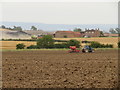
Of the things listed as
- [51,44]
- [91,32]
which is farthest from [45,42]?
[91,32]

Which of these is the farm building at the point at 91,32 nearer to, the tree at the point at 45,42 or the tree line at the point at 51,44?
the tree at the point at 45,42

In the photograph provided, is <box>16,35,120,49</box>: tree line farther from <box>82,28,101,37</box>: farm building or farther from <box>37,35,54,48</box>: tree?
<box>82,28,101,37</box>: farm building

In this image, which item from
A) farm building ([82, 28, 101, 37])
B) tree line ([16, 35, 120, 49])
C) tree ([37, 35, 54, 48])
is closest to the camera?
tree line ([16, 35, 120, 49])

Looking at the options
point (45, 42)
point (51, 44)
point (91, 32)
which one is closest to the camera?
point (51, 44)

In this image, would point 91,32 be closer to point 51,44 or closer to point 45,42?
point 45,42

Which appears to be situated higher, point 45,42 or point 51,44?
point 45,42

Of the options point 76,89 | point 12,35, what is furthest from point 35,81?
point 12,35

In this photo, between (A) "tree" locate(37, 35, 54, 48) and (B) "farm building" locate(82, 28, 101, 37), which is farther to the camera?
(B) "farm building" locate(82, 28, 101, 37)

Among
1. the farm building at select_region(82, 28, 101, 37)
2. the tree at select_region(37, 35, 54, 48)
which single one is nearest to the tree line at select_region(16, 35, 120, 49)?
the tree at select_region(37, 35, 54, 48)

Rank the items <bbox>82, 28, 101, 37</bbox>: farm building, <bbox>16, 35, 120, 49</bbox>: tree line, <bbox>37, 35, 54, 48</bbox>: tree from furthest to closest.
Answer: <bbox>82, 28, 101, 37</bbox>: farm building < <bbox>37, 35, 54, 48</bbox>: tree < <bbox>16, 35, 120, 49</bbox>: tree line

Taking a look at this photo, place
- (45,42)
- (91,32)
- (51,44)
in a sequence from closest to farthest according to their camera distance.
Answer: (51,44)
(45,42)
(91,32)

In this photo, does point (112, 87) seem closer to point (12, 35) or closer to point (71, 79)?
point (71, 79)

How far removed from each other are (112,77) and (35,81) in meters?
3.60

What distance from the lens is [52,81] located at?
1262cm
